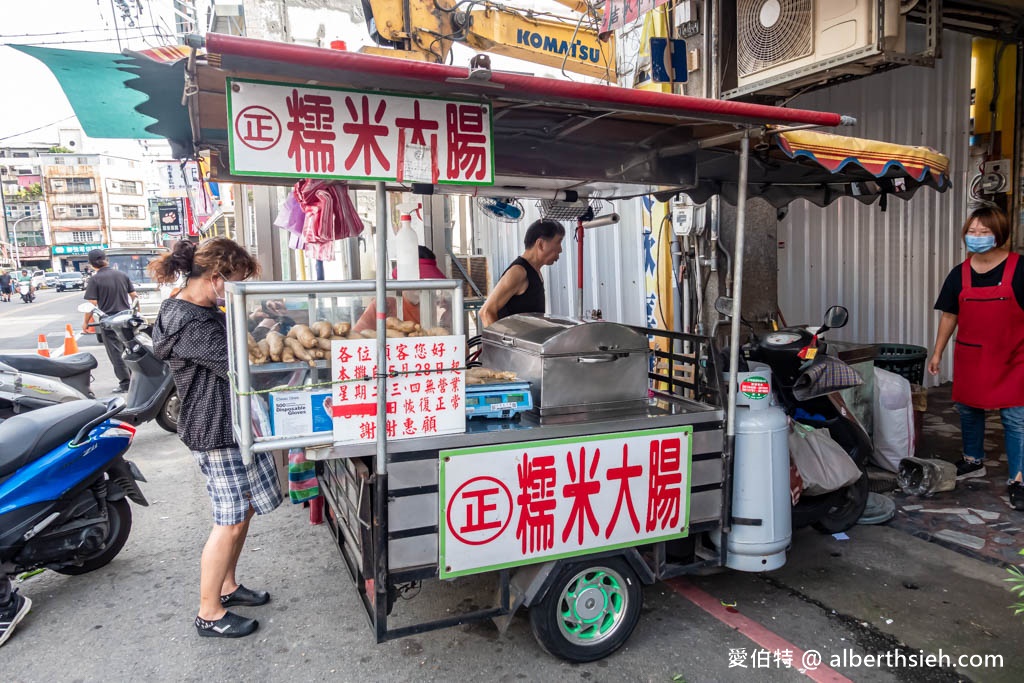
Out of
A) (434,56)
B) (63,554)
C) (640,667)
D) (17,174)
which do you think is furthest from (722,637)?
(17,174)

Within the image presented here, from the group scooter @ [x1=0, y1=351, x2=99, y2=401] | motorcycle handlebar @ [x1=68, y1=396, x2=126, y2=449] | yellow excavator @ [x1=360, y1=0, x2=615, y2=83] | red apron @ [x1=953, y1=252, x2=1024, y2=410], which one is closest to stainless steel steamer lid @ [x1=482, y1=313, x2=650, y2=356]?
motorcycle handlebar @ [x1=68, y1=396, x2=126, y2=449]

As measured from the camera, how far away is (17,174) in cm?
6341

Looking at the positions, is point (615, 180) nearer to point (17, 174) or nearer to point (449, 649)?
point (449, 649)

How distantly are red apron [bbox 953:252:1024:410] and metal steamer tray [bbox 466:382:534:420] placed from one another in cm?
329

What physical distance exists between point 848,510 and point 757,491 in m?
1.43

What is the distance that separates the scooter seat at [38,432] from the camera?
3104 mm

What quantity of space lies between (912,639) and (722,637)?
0.81m

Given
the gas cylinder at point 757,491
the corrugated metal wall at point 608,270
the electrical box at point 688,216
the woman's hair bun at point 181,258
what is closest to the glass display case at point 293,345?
the woman's hair bun at point 181,258

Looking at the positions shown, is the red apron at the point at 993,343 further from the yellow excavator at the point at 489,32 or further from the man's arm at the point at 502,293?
the yellow excavator at the point at 489,32

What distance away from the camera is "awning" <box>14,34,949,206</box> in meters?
1.98

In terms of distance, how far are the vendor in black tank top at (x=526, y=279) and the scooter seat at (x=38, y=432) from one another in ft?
7.45

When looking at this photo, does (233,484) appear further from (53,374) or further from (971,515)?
(971,515)

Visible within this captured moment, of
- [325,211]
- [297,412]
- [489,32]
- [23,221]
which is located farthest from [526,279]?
[23,221]

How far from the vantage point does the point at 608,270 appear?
6828 mm
